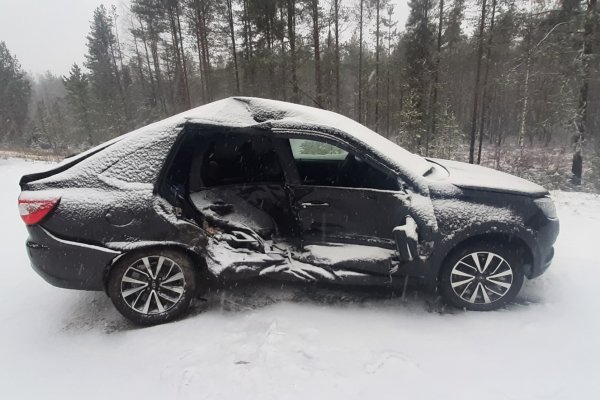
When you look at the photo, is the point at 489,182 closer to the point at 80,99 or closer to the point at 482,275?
the point at 482,275

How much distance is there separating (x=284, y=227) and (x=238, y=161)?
0.96 meters

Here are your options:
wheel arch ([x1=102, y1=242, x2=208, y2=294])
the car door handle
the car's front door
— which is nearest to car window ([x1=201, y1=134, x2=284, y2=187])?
the car's front door

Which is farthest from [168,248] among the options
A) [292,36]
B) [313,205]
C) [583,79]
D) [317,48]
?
[583,79]

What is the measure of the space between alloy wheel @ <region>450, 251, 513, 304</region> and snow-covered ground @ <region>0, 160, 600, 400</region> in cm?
20

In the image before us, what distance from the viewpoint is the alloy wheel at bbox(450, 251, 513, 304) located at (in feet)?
10.3

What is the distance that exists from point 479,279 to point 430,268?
0.47 metres

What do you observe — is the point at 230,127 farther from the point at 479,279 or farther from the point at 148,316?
the point at 479,279

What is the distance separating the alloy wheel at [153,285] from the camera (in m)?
3.07

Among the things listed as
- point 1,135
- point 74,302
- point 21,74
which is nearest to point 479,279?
point 74,302

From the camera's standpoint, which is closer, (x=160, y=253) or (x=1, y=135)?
(x=160, y=253)

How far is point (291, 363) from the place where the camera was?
259 cm

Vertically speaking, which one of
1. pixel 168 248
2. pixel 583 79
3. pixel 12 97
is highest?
pixel 12 97

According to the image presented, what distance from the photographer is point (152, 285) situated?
311cm

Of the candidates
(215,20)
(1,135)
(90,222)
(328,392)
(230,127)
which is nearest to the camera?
(328,392)
